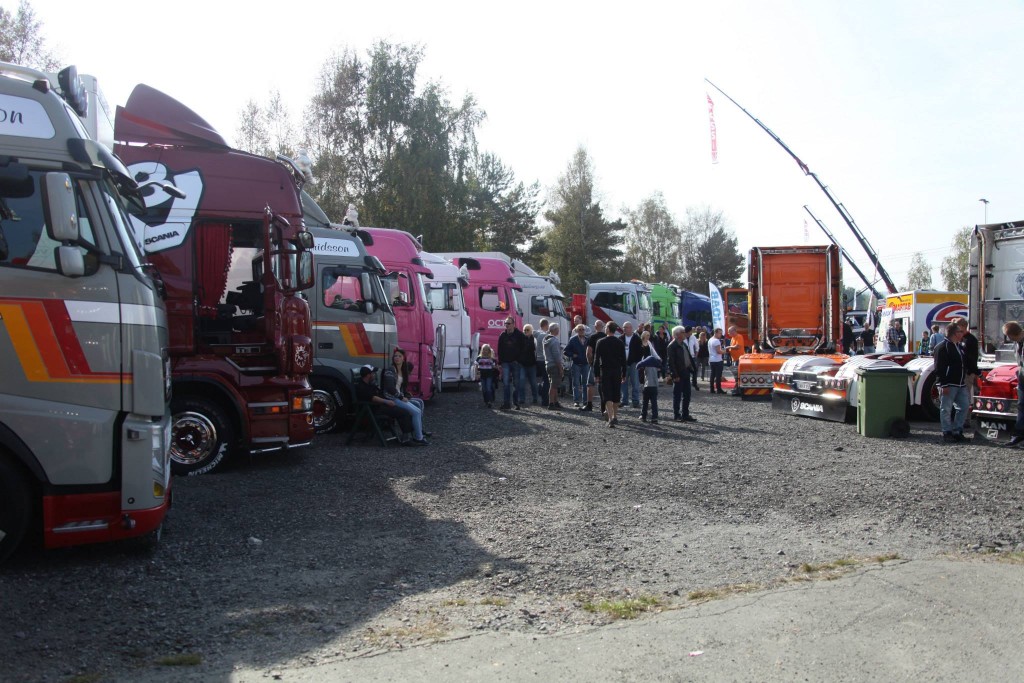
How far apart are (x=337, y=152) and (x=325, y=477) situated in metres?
37.4

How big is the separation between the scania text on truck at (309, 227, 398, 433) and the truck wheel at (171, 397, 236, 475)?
352 centimetres

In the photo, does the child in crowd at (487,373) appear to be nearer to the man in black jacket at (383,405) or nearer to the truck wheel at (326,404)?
the truck wheel at (326,404)

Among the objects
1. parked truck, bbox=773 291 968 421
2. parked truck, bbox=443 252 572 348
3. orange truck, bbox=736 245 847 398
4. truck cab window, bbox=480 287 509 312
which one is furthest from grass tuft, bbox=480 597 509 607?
parked truck, bbox=443 252 572 348

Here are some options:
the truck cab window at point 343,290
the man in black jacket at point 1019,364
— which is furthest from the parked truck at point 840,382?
the truck cab window at point 343,290

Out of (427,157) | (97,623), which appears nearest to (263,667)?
(97,623)

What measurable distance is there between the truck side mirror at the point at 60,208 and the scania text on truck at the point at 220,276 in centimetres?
420

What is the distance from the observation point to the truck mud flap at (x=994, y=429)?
466 inches

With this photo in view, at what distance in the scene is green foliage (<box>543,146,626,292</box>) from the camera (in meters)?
66.0

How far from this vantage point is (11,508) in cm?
570

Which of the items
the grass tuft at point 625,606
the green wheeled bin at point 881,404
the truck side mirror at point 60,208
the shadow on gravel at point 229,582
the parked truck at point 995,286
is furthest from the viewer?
the parked truck at point 995,286

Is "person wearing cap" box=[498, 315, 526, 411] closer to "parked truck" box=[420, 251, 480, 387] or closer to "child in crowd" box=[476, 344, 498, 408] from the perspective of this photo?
"child in crowd" box=[476, 344, 498, 408]

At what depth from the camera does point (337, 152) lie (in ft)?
147

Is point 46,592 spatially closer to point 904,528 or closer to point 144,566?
point 144,566

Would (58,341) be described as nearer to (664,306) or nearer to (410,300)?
(410,300)
